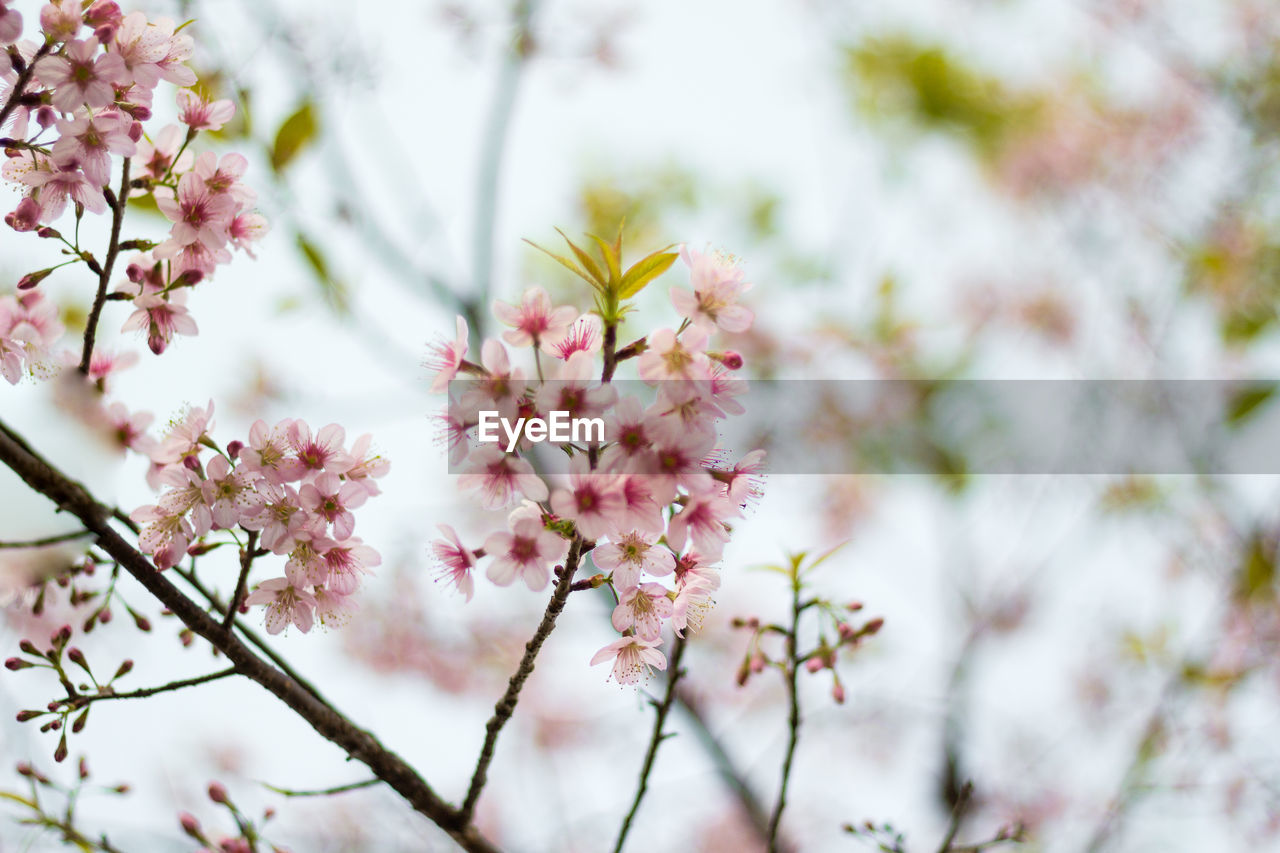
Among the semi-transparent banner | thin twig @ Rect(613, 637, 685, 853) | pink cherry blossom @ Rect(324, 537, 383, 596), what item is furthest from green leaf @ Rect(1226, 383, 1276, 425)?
pink cherry blossom @ Rect(324, 537, 383, 596)

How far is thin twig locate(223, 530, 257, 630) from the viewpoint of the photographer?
33.3 inches

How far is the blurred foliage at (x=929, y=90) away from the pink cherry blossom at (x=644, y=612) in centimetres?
556

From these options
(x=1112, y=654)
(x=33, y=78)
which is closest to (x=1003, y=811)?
(x=1112, y=654)

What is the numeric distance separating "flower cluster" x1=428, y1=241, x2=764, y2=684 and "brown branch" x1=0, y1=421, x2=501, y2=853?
3.1 inches

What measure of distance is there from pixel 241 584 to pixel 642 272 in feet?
1.74

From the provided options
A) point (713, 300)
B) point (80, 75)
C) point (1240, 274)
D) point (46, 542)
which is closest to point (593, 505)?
point (713, 300)

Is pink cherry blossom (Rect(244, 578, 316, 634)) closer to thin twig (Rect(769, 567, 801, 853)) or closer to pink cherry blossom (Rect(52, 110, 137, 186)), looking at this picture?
pink cherry blossom (Rect(52, 110, 137, 186))

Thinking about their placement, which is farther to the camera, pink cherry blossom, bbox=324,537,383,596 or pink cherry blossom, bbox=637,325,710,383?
pink cherry blossom, bbox=324,537,383,596

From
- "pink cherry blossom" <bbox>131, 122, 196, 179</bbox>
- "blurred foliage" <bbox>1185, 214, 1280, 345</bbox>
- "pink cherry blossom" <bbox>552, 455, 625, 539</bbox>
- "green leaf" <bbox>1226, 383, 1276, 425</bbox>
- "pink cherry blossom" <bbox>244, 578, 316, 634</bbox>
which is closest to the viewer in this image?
"pink cherry blossom" <bbox>552, 455, 625, 539</bbox>

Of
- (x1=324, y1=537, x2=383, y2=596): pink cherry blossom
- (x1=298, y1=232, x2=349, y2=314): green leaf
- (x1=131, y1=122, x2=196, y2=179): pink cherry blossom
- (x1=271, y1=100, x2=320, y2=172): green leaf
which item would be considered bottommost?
(x1=324, y1=537, x2=383, y2=596): pink cherry blossom

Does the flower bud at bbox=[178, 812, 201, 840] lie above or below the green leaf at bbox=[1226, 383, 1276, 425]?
below

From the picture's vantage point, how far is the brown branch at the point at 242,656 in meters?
0.77

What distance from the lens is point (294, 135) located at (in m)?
1.61

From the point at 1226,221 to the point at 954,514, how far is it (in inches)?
81.7
